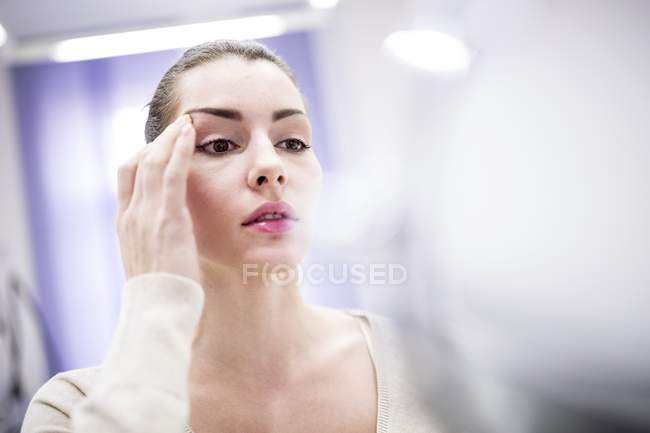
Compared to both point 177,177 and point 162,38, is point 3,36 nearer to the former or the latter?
point 162,38

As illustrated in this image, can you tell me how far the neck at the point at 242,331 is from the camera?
0.45m

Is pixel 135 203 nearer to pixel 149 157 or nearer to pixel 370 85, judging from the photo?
pixel 149 157

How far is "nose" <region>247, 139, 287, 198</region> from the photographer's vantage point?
388 millimetres

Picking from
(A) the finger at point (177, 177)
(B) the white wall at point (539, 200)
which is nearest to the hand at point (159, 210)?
(A) the finger at point (177, 177)

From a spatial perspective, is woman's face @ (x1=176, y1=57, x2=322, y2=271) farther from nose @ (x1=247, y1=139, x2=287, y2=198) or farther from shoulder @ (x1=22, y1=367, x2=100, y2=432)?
shoulder @ (x1=22, y1=367, x2=100, y2=432)

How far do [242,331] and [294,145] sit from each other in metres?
0.21

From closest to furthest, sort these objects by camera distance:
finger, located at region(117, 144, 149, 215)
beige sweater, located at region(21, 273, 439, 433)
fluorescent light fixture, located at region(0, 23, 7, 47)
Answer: beige sweater, located at region(21, 273, 439, 433)
finger, located at region(117, 144, 149, 215)
fluorescent light fixture, located at region(0, 23, 7, 47)

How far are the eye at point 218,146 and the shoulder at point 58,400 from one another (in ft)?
0.84

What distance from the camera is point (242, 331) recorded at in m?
0.46

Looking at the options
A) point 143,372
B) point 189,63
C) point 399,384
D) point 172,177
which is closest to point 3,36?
point 189,63

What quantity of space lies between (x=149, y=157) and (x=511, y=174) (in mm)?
326

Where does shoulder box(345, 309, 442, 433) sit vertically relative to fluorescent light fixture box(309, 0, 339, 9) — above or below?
below

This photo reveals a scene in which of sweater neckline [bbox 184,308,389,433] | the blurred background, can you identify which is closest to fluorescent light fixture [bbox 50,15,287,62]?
the blurred background

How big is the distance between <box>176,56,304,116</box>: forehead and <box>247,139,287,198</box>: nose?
0.13 ft
